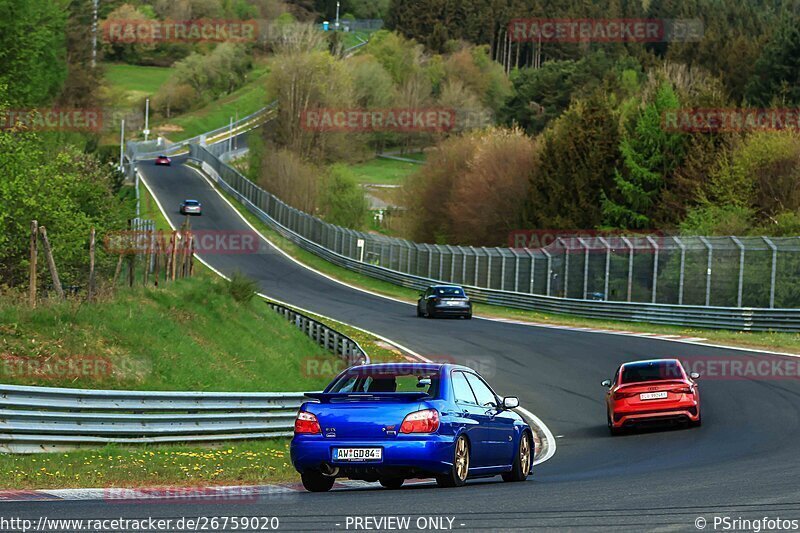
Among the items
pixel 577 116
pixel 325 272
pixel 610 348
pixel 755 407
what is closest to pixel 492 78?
pixel 577 116

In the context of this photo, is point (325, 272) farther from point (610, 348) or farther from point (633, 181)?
point (610, 348)

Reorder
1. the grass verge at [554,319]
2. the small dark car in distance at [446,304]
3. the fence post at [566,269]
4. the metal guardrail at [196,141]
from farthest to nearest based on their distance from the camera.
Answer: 1. the metal guardrail at [196,141]
2. the fence post at [566,269]
3. the small dark car in distance at [446,304]
4. the grass verge at [554,319]

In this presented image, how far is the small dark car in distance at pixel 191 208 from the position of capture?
84.8 meters

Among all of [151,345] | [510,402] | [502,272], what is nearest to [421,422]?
[510,402]

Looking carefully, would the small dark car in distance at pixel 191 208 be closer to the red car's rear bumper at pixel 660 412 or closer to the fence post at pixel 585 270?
the fence post at pixel 585 270

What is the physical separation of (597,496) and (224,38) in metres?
183

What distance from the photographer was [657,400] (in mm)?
20609

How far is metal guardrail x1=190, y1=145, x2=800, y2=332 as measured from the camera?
3794 cm

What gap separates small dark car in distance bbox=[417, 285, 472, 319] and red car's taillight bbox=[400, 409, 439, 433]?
1342 inches

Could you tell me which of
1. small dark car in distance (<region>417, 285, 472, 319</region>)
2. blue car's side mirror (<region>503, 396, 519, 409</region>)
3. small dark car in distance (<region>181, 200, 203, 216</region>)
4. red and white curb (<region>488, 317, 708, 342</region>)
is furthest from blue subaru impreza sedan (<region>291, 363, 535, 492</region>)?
small dark car in distance (<region>181, 200, 203, 216</region>)

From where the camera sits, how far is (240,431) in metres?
17.9

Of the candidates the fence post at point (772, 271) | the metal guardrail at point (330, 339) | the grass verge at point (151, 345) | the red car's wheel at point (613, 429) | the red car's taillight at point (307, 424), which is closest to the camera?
the red car's taillight at point (307, 424)

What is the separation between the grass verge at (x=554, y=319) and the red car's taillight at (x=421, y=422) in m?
22.3

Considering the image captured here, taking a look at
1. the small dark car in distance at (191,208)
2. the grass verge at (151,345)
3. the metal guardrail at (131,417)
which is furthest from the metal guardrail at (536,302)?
the metal guardrail at (131,417)
